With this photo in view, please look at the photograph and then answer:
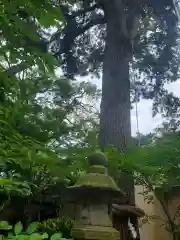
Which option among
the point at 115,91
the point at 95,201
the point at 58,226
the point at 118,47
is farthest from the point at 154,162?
the point at 118,47

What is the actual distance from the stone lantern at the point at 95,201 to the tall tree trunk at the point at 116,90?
163 centimetres

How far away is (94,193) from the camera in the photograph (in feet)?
6.30

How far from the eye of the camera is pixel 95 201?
197 centimetres

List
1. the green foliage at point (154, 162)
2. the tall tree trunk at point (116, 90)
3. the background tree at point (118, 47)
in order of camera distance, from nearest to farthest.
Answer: the green foliage at point (154, 162) < the tall tree trunk at point (116, 90) < the background tree at point (118, 47)

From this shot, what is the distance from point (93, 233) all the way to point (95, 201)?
0.21 meters

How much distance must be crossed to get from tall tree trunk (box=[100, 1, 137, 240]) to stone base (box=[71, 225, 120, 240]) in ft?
5.53

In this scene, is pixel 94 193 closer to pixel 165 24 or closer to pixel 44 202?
pixel 44 202

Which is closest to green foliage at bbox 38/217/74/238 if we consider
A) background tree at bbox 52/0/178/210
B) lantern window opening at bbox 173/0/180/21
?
background tree at bbox 52/0/178/210

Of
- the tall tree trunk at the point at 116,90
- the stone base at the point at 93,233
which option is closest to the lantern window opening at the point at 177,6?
the tall tree trunk at the point at 116,90

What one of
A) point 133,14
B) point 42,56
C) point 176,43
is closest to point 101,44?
point 133,14

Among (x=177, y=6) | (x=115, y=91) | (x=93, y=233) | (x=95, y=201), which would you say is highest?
(x=177, y=6)

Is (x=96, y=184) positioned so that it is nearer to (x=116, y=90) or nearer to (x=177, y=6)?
(x=116, y=90)

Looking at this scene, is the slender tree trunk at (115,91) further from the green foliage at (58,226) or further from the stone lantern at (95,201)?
the stone lantern at (95,201)

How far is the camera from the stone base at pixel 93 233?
1.81 m
